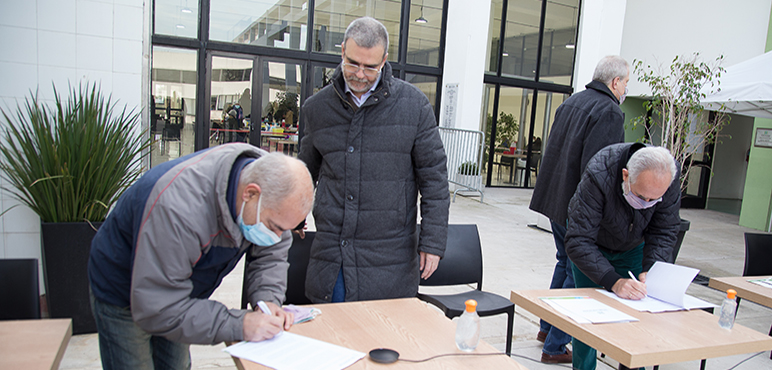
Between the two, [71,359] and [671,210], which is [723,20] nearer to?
[671,210]

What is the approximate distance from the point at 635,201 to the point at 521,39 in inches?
370

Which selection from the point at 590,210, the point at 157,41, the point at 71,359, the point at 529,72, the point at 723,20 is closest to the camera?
the point at 590,210

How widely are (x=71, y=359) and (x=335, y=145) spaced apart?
1.86 m

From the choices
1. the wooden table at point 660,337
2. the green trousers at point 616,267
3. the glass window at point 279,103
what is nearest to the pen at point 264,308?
the wooden table at point 660,337

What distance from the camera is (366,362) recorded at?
145 cm

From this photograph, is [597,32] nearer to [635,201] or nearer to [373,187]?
[635,201]

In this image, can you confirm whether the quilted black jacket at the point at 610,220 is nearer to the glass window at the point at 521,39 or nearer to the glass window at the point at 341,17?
the glass window at the point at 341,17

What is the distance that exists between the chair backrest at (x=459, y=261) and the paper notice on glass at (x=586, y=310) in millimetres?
892

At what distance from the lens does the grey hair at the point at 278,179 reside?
4.15 ft

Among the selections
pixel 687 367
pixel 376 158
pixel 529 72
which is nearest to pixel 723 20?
pixel 529 72

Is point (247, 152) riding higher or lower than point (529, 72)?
lower

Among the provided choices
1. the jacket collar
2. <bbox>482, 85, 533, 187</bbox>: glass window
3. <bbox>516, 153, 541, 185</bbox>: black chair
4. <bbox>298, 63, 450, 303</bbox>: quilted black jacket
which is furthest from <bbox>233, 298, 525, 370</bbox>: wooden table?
<bbox>516, 153, 541, 185</bbox>: black chair

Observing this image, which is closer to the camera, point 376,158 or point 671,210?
point 376,158

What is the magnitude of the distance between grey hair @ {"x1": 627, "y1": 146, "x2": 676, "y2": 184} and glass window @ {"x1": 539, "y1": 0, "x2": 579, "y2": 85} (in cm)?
955
